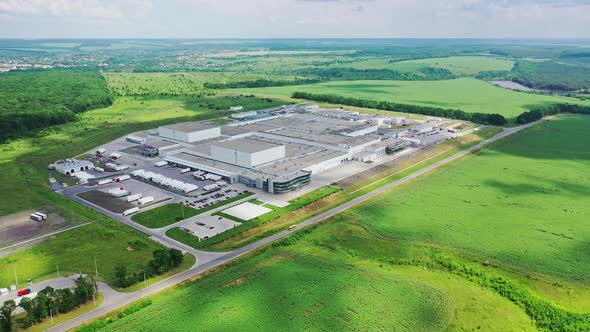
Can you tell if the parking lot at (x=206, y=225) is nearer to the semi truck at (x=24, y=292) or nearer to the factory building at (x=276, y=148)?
the factory building at (x=276, y=148)

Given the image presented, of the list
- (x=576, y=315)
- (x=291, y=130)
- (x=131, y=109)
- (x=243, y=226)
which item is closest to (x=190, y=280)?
(x=243, y=226)

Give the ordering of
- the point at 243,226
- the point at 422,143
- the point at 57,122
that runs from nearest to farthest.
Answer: the point at 243,226 → the point at 422,143 → the point at 57,122

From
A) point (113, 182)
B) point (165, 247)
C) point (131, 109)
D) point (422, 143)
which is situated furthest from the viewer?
point (131, 109)

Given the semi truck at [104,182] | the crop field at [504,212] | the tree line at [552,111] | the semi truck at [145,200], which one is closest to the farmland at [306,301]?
the crop field at [504,212]

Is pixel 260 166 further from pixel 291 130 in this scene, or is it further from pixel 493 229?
pixel 493 229

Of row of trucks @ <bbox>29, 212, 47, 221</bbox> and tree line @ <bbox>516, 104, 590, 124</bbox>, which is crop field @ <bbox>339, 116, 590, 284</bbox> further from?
row of trucks @ <bbox>29, 212, 47, 221</bbox>

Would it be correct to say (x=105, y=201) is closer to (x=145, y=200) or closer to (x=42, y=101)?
(x=145, y=200)

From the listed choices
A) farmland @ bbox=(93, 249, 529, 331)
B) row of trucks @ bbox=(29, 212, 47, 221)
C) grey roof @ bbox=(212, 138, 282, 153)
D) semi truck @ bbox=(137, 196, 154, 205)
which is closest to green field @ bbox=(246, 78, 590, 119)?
grey roof @ bbox=(212, 138, 282, 153)
